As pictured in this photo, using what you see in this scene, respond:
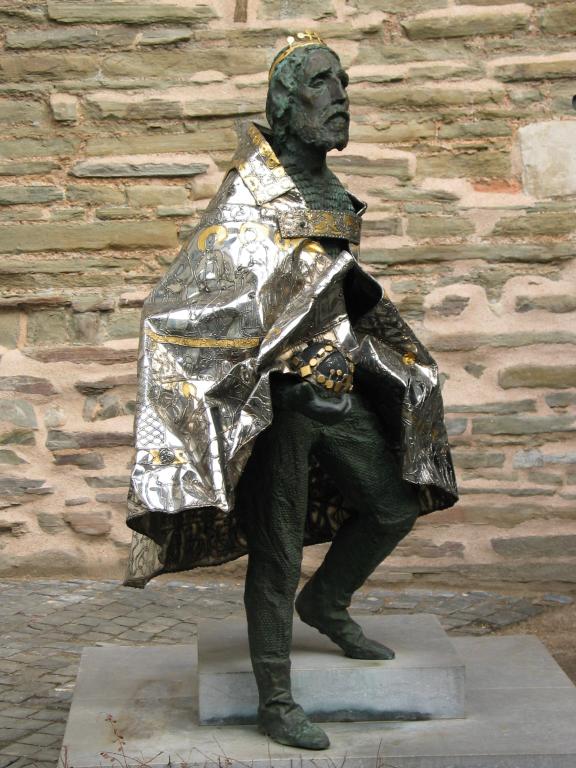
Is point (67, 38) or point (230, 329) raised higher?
point (67, 38)

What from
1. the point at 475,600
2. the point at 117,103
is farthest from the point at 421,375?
the point at 117,103

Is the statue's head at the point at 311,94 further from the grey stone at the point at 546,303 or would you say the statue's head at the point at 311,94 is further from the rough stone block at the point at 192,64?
the grey stone at the point at 546,303

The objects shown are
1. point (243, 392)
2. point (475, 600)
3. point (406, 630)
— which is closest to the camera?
point (243, 392)

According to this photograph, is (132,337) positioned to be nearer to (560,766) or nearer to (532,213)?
(532,213)

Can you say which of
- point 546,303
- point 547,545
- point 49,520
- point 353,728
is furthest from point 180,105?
point 353,728

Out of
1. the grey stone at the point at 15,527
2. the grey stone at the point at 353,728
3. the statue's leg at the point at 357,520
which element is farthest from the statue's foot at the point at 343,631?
the grey stone at the point at 15,527

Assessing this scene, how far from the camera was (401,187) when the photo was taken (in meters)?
6.45

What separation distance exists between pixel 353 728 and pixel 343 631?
331 millimetres

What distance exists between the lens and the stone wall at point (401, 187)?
642cm

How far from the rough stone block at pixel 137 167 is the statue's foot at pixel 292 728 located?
3229 mm

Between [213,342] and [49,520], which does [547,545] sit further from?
[213,342]

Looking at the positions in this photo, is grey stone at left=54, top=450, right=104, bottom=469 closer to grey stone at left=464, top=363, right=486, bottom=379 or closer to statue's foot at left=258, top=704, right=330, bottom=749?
grey stone at left=464, top=363, right=486, bottom=379

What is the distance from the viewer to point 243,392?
12.0 feet

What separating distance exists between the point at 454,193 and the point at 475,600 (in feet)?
6.21
